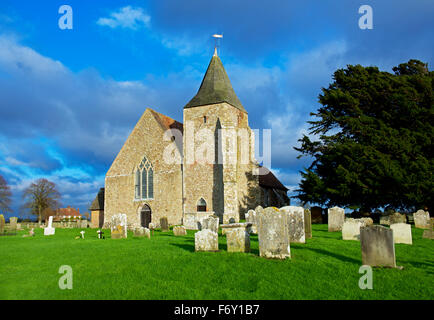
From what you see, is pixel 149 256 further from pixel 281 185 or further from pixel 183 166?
pixel 281 185

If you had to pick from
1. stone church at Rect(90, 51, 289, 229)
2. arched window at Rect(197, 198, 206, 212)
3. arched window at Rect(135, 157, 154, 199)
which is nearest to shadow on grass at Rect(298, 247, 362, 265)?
stone church at Rect(90, 51, 289, 229)

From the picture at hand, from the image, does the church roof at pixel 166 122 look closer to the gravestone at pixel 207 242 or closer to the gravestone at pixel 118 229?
the gravestone at pixel 118 229

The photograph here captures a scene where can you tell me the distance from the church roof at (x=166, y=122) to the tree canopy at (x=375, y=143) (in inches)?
489

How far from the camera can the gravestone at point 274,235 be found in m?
8.02

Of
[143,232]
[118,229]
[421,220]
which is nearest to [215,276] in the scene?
[143,232]

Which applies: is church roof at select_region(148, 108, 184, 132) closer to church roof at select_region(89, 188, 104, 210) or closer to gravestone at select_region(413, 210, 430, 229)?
church roof at select_region(89, 188, 104, 210)

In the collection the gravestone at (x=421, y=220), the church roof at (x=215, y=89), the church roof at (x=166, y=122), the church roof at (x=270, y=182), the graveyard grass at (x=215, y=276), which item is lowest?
the graveyard grass at (x=215, y=276)

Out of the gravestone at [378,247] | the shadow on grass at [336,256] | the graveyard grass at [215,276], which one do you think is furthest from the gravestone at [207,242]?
the gravestone at [378,247]

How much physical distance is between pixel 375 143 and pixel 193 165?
1322 centimetres

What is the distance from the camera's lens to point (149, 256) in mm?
8648

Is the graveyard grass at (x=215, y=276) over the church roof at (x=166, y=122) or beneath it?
beneath

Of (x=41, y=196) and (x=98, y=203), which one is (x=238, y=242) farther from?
(x=41, y=196)

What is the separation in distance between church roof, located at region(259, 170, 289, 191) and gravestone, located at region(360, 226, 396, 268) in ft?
72.0
